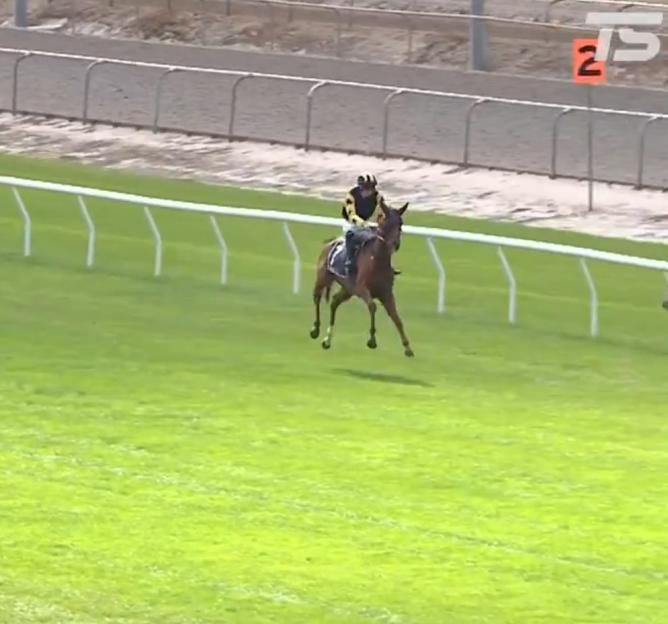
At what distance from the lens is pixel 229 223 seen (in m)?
24.6

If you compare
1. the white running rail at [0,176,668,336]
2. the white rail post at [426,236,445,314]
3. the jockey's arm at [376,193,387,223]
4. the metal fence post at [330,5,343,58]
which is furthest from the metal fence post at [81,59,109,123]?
the jockey's arm at [376,193,387,223]

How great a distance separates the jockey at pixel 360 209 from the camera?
50.1ft

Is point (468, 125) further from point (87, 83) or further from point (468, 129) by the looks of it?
point (87, 83)

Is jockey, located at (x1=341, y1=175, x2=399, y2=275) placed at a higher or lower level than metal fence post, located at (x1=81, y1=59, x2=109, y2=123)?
higher

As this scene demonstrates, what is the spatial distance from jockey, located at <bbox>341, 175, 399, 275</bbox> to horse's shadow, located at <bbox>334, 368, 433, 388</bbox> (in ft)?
2.66

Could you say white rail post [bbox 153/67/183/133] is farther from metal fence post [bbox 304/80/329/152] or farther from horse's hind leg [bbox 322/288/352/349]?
horse's hind leg [bbox 322/288/352/349]

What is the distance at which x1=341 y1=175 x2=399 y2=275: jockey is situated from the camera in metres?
15.3

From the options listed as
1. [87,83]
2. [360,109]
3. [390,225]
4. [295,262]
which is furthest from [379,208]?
[87,83]

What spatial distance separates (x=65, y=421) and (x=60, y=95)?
2074 cm

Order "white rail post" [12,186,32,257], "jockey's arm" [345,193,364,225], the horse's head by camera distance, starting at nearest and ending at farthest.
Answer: the horse's head < "jockey's arm" [345,193,364,225] < "white rail post" [12,186,32,257]

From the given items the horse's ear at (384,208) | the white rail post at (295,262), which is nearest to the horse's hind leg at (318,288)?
the horse's ear at (384,208)

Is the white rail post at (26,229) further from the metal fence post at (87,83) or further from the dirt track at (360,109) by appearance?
the metal fence post at (87,83)

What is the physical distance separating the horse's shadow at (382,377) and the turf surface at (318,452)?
4cm

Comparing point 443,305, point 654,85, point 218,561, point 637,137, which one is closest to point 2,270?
point 443,305
